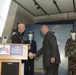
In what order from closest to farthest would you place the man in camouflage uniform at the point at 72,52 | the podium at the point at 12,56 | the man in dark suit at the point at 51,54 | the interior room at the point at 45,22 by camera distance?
the podium at the point at 12,56, the man in dark suit at the point at 51,54, the man in camouflage uniform at the point at 72,52, the interior room at the point at 45,22

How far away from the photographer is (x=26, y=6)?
21.5ft

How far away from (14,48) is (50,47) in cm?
90

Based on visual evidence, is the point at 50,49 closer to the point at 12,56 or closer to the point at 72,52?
the point at 12,56

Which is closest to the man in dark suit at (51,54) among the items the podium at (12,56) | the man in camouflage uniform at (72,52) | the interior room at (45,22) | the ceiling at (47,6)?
the podium at (12,56)

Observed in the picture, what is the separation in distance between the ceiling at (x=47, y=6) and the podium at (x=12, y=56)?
2.84m

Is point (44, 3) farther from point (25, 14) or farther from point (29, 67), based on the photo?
point (29, 67)

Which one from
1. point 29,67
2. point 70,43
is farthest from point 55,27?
point 29,67

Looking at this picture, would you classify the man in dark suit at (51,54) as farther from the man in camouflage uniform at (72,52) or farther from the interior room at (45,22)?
the interior room at (45,22)

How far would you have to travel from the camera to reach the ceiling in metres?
6.06

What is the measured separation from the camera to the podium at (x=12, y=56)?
342 cm

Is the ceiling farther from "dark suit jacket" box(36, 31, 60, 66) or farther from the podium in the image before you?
the podium

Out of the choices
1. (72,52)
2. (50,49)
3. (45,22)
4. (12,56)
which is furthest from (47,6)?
(12,56)

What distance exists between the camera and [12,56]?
3.43 metres

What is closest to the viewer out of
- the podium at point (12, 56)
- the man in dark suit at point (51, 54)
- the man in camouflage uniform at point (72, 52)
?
the podium at point (12, 56)
